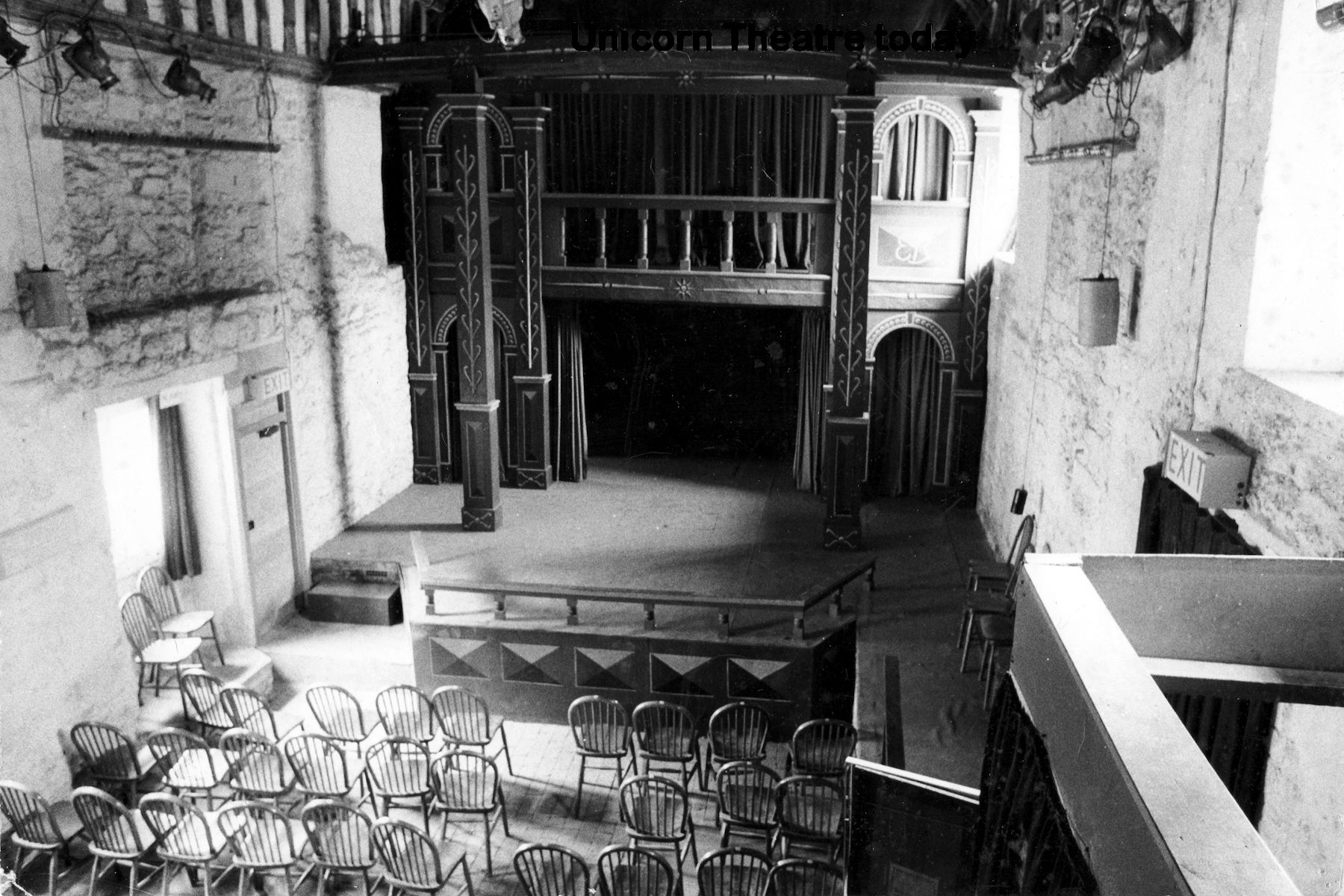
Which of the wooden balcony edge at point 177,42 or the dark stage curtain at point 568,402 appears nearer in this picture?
the wooden balcony edge at point 177,42

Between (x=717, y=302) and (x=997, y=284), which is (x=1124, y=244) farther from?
(x=717, y=302)

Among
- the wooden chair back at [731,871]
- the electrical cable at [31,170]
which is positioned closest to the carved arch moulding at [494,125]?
the electrical cable at [31,170]

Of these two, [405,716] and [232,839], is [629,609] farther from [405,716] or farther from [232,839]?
[232,839]

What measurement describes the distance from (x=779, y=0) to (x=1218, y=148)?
857 cm

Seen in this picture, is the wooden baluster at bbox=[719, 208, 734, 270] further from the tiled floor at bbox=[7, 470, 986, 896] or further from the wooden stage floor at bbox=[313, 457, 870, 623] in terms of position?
the tiled floor at bbox=[7, 470, 986, 896]

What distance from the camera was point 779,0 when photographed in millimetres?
12211

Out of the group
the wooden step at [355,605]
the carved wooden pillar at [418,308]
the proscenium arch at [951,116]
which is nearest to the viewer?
the wooden step at [355,605]

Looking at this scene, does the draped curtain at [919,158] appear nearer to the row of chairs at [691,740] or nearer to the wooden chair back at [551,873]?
the row of chairs at [691,740]

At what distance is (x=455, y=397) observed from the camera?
1291cm

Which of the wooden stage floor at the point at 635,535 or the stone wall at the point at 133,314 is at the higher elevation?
the stone wall at the point at 133,314

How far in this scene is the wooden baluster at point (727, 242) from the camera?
11.5 meters

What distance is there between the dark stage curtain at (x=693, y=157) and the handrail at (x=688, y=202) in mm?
230

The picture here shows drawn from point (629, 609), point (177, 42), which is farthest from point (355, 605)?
point (177, 42)

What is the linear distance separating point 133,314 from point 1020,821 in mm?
8143
